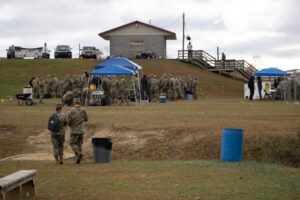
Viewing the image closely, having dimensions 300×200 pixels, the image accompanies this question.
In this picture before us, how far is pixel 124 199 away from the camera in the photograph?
368 inches

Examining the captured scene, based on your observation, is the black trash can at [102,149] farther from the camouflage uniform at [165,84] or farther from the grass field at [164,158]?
the camouflage uniform at [165,84]

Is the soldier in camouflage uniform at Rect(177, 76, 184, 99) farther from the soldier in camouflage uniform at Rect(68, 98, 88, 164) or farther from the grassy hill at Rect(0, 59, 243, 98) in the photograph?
the soldier in camouflage uniform at Rect(68, 98, 88, 164)

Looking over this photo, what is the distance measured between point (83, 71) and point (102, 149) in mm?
42554

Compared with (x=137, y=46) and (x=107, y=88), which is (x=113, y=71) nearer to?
(x=107, y=88)

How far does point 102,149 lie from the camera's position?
606 inches

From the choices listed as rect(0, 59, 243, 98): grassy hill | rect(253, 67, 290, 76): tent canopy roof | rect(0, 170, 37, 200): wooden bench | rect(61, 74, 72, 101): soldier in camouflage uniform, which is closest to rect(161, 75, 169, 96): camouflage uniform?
rect(253, 67, 290, 76): tent canopy roof

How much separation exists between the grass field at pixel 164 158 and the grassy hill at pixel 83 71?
2786 centimetres

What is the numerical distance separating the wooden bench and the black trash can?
5.59m

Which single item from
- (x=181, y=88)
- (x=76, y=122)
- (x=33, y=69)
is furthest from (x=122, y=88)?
(x=33, y=69)

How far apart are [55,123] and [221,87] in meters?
41.4

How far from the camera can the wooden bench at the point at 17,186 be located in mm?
8227

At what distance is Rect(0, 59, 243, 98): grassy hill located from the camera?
174 ft

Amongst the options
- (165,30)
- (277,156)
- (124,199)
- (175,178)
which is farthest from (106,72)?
(165,30)

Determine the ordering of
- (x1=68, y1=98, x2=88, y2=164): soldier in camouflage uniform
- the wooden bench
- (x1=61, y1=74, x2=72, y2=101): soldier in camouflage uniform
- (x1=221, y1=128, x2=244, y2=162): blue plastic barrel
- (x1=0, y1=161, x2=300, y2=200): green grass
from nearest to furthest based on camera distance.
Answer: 1. the wooden bench
2. (x1=0, y1=161, x2=300, y2=200): green grass
3. (x1=68, y1=98, x2=88, y2=164): soldier in camouflage uniform
4. (x1=221, y1=128, x2=244, y2=162): blue plastic barrel
5. (x1=61, y1=74, x2=72, y2=101): soldier in camouflage uniform
